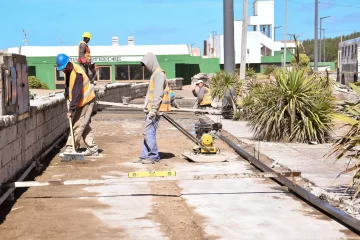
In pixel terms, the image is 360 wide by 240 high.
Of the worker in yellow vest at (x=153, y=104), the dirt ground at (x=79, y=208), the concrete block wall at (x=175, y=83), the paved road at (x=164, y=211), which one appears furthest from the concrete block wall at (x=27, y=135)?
the concrete block wall at (x=175, y=83)

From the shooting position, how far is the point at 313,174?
971cm

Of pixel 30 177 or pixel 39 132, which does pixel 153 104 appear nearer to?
pixel 39 132

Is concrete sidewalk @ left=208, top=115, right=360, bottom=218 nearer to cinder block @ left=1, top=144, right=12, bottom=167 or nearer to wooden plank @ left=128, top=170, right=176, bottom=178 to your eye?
wooden plank @ left=128, top=170, right=176, bottom=178

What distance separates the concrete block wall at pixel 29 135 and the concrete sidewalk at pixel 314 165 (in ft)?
12.6

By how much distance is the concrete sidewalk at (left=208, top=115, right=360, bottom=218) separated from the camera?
7941mm

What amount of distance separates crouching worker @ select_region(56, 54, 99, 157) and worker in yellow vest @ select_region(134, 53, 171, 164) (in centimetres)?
117

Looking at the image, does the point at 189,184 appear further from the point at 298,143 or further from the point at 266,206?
the point at 298,143

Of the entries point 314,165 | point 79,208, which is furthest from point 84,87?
point 79,208

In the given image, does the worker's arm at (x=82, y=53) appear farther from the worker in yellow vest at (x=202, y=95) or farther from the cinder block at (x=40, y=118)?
the worker in yellow vest at (x=202, y=95)

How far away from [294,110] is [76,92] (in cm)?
502

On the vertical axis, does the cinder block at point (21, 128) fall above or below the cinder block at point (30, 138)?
above

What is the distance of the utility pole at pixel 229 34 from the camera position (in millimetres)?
21797

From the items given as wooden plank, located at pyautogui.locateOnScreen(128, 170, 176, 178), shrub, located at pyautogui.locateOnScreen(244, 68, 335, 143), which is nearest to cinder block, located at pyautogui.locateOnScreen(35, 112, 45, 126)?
wooden plank, located at pyautogui.locateOnScreen(128, 170, 176, 178)

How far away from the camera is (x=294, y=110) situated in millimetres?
13906
